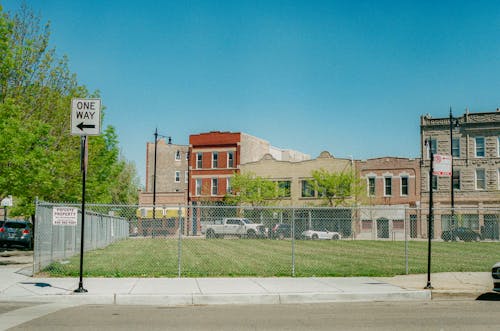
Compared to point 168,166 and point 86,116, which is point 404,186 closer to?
point 168,166

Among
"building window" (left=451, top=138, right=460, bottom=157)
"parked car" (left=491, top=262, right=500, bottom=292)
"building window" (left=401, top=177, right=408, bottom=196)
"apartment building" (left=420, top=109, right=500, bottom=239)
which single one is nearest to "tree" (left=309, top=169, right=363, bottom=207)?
"building window" (left=401, top=177, right=408, bottom=196)

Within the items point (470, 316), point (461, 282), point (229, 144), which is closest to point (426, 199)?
point (229, 144)

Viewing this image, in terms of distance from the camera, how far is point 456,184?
60000mm

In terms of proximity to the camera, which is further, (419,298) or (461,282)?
(461,282)

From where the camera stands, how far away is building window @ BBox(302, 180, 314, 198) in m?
66.2

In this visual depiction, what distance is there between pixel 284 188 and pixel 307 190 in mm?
2577

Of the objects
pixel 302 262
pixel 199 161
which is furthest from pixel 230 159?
pixel 302 262

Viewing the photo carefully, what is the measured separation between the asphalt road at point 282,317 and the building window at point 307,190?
5280cm

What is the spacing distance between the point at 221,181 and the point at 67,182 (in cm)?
4160

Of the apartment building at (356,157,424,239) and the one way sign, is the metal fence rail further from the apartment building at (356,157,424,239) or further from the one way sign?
the apartment building at (356,157,424,239)

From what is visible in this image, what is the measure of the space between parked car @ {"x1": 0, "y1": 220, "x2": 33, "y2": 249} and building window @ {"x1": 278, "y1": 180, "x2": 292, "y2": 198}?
36.3 metres

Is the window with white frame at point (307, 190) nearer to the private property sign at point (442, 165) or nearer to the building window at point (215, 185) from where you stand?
the building window at point (215, 185)

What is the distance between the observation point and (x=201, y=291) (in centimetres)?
1404

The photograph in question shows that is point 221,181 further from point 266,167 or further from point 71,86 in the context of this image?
point 71,86
